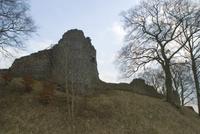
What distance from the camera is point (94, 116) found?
21531 mm

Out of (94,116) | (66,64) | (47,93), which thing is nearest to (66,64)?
(66,64)

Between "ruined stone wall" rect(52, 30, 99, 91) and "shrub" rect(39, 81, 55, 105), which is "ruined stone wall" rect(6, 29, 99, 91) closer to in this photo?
"ruined stone wall" rect(52, 30, 99, 91)

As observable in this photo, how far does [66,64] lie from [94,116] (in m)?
4.92

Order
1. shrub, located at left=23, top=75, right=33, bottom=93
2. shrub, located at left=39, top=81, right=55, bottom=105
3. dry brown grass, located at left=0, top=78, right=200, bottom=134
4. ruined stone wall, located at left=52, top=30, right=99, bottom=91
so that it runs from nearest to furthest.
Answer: dry brown grass, located at left=0, top=78, right=200, bottom=134, shrub, located at left=39, top=81, right=55, bottom=105, shrub, located at left=23, top=75, right=33, bottom=93, ruined stone wall, located at left=52, top=30, right=99, bottom=91

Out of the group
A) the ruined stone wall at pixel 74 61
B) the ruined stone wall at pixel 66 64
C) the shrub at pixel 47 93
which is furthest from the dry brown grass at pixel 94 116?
the ruined stone wall at pixel 66 64

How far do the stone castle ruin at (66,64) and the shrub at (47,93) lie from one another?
1.43m

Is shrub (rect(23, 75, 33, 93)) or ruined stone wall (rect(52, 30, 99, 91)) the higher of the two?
ruined stone wall (rect(52, 30, 99, 91))

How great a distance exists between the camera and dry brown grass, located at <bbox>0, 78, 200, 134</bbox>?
19453mm

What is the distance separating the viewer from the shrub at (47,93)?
874 inches

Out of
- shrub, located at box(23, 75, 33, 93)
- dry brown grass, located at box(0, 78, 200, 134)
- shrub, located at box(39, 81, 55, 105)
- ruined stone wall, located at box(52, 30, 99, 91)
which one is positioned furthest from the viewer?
ruined stone wall, located at box(52, 30, 99, 91)

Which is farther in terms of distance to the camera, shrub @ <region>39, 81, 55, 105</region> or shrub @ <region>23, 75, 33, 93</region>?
shrub @ <region>23, 75, 33, 93</region>

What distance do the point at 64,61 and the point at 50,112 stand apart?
5.26 metres

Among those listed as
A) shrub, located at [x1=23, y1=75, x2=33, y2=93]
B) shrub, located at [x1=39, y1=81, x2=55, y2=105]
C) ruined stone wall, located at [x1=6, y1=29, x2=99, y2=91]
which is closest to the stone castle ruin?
ruined stone wall, located at [x1=6, y1=29, x2=99, y2=91]

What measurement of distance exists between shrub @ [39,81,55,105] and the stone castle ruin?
1.43m
